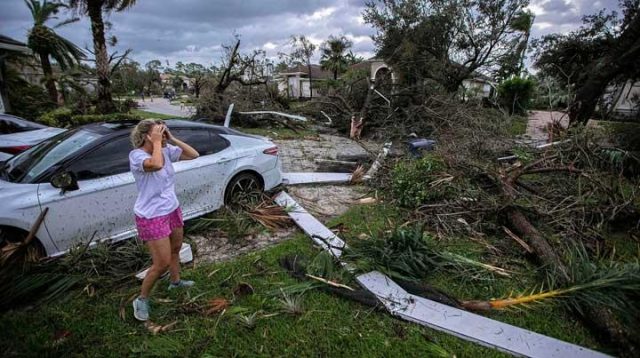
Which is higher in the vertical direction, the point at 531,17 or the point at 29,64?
the point at 531,17

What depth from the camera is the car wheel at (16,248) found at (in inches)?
117

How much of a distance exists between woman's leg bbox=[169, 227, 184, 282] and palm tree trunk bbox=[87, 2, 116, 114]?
12.5 meters

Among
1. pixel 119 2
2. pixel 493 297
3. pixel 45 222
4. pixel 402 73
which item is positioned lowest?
pixel 493 297

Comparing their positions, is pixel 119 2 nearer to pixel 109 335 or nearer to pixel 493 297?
pixel 109 335

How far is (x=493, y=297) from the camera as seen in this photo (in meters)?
3.18

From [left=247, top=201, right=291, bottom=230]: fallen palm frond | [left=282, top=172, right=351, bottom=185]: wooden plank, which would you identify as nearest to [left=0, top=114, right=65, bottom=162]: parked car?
[left=247, top=201, right=291, bottom=230]: fallen palm frond

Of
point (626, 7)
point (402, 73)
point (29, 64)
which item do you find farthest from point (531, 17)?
point (29, 64)

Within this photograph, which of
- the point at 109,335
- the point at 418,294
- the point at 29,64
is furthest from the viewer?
the point at 29,64

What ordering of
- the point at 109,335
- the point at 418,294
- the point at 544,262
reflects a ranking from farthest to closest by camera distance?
the point at 544,262, the point at 418,294, the point at 109,335

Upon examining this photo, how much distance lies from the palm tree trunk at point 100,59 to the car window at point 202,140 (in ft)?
35.1

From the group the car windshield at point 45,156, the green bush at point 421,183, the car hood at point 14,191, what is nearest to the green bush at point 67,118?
the car windshield at point 45,156

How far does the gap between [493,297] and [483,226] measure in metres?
1.53

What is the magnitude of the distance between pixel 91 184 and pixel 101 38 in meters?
11.6

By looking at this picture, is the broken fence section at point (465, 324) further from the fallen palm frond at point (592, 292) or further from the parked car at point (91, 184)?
the parked car at point (91, 184)
